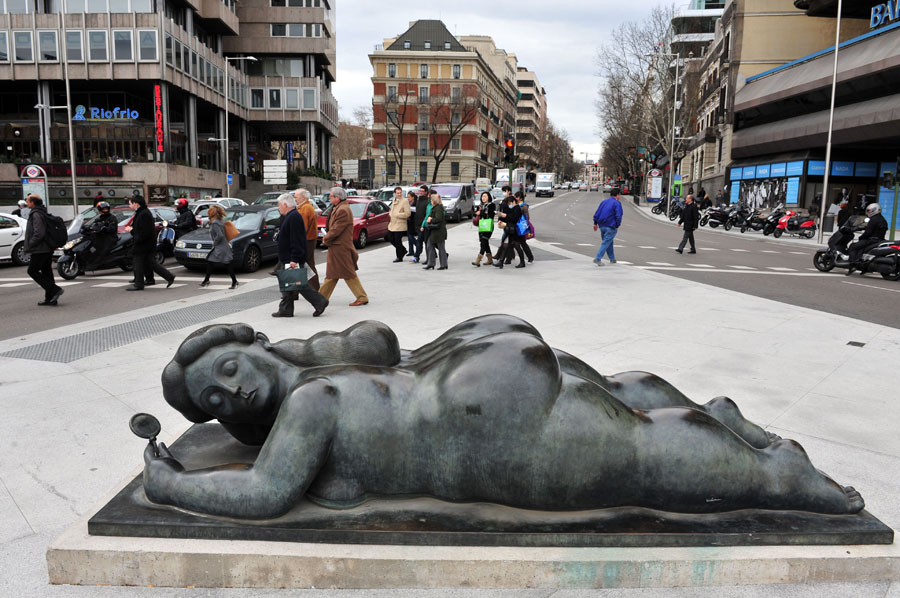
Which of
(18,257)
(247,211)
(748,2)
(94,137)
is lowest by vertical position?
(18,257)

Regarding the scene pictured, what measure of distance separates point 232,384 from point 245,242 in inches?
552

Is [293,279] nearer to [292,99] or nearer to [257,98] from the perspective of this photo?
[292,99]

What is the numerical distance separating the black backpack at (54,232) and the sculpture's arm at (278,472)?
31.9 feet

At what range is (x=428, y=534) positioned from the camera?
226 centimetres

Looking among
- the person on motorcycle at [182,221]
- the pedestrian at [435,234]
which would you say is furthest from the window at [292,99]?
the pedestrian at [435,234]

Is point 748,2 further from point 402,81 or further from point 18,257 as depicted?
point 402,81

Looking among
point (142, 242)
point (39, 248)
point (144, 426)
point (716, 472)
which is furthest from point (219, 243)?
point (716, 472)

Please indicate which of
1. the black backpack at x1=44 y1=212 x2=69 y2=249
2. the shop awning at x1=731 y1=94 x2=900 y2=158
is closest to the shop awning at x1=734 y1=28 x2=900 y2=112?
the shop awning at x1=731 y1=94 x2=900 y2=158

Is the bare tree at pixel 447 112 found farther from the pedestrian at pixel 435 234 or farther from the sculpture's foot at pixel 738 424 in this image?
the sculpture's foot at pixel 738 424

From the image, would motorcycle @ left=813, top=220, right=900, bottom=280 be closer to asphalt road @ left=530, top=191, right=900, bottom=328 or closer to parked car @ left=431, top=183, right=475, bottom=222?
asphalt road @ left=530, top=191, right=900, bottom=328

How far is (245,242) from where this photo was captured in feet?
51.4

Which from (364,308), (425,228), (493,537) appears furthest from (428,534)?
(425,228)

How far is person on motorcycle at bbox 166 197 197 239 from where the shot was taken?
17516 mm

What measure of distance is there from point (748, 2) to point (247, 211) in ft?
134
